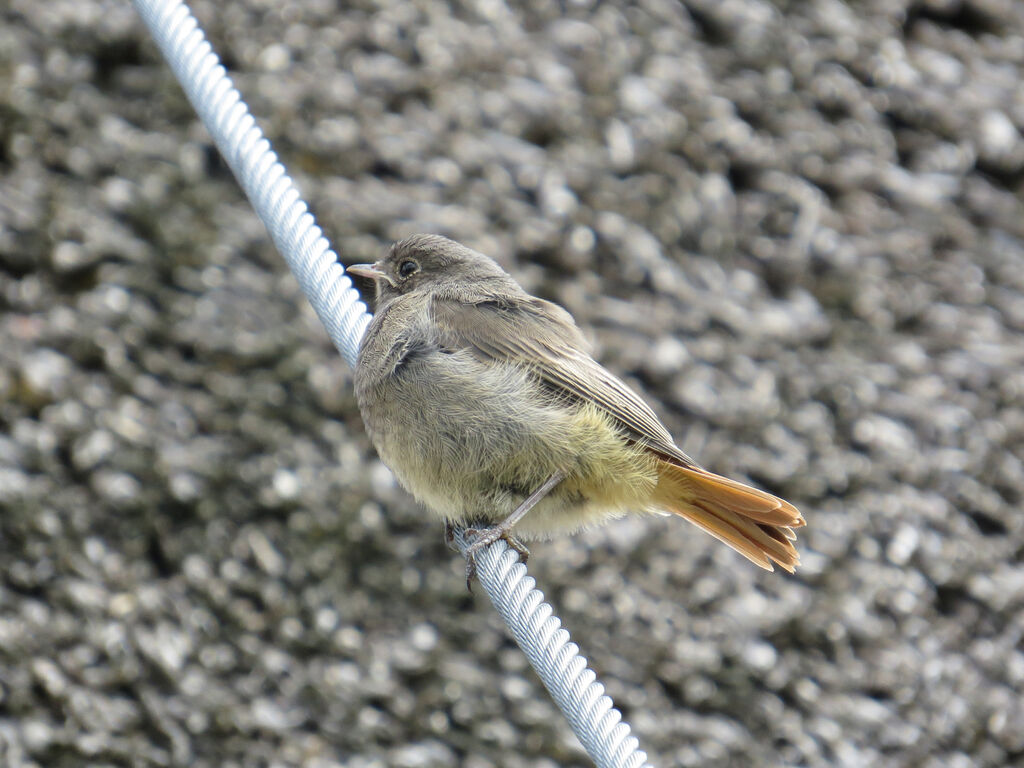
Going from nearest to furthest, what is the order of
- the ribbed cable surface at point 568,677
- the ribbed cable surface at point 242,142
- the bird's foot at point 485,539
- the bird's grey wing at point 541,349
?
the ribbed cable surface at point 568,677
the ribbed cable surface at point 242,142
the bird's foot at point 485,539
the bird's grey wing at point 541,349

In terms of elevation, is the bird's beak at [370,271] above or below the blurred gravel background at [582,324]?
above

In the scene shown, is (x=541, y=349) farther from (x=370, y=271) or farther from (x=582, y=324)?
(x=582, y=324)

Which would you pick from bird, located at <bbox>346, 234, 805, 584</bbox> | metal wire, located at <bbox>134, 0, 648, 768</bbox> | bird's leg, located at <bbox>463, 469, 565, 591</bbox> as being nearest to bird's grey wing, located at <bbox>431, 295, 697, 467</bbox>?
bird, located at <bbox>346, 234, 805, 584</bbox>

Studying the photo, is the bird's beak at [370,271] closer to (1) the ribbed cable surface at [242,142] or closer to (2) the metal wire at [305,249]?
(2) the metal wire at [305,249]

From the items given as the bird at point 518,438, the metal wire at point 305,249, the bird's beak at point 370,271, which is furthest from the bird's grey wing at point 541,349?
the metal wire at point 305,249

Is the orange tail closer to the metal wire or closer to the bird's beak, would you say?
the metal wire

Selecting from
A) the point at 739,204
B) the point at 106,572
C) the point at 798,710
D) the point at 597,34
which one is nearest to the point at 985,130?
Result: the point at 739,204
